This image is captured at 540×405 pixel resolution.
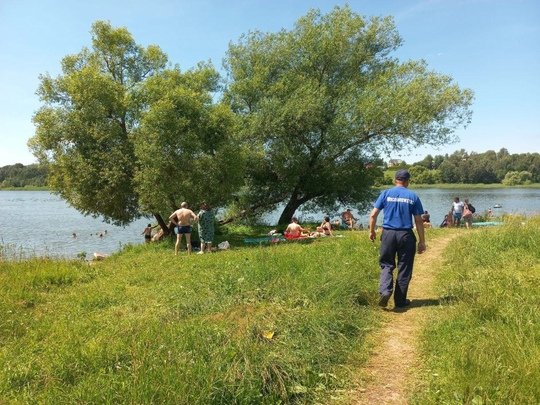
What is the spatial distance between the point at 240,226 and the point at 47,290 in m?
17.9

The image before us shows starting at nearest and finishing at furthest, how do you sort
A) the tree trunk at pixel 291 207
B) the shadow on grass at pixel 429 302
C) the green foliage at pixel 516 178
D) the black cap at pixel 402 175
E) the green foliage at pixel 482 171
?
the shadow on grass at pixel 429 302, the black cap at pixel 402 175, the tree trunk at pixel 291 207, the green foliage at pixel 516 178, the green foliage at pixel 482 171

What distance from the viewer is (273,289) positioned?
23.1 feet

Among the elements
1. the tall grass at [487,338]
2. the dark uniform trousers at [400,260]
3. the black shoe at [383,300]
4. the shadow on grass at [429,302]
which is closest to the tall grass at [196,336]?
the black shoe at [383,300]

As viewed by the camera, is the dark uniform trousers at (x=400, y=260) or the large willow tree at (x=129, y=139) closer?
the dark uniform trousers at (x=400, y=260)

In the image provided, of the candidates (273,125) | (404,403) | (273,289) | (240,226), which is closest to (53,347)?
(273,289)

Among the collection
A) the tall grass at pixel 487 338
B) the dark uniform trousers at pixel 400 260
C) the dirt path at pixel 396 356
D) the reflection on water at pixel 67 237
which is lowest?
the reflection on water at pixel 67 237

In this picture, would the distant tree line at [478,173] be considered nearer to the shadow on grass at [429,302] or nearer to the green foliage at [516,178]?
the green foliage at [516,178]

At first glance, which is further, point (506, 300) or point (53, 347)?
point (506, 300)

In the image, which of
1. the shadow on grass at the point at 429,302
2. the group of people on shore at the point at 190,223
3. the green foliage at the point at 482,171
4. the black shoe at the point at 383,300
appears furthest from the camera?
the green foliage at the point at 482,171

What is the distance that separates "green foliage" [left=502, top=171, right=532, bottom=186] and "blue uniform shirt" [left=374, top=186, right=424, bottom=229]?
4652 inches

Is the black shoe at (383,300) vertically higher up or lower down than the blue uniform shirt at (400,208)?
lower down

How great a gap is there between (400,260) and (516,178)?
12103 cm

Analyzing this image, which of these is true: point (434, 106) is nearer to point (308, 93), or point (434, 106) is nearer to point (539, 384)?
point (308, 93)

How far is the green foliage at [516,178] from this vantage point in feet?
364
